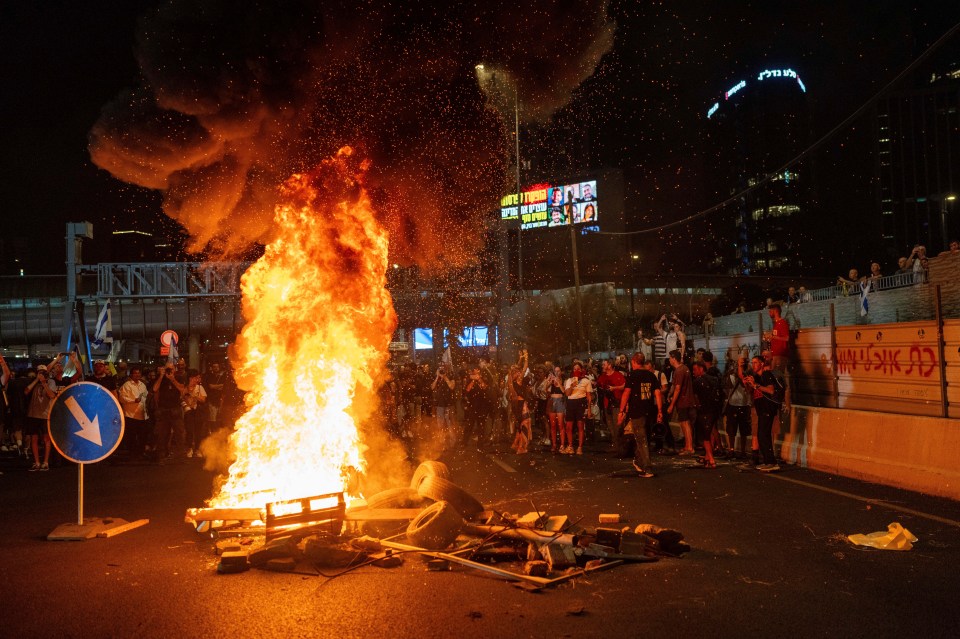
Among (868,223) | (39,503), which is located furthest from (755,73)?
(39,503)

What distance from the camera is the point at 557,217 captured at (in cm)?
6456

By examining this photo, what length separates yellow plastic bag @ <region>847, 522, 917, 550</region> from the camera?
6158 millimetres

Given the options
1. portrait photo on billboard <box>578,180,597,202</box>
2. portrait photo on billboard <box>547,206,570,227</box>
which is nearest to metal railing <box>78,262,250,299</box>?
portrait photo on billboard <box>547,206,570,227</box>

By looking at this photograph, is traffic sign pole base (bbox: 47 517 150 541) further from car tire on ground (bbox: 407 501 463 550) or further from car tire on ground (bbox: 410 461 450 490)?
car tire on ground (bbox: 407 501 463 550)

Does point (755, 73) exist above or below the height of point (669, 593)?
above

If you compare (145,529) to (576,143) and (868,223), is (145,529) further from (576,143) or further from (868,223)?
(868,223)

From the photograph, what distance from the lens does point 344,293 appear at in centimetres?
922

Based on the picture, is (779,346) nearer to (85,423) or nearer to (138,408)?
(85,423)

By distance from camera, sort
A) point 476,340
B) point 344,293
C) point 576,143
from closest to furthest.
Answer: point 344,293 < point 476,340 < point 576,143

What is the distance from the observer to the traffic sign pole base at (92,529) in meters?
7.19

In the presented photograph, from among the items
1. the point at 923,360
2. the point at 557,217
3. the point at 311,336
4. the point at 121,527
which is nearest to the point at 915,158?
the point at 557,217

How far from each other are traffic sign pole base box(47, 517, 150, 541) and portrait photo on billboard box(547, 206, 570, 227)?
5819cm

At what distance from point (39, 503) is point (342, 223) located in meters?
5.46

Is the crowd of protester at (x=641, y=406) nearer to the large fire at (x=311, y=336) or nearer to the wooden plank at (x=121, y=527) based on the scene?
the large fire at (x=311, y=336)
